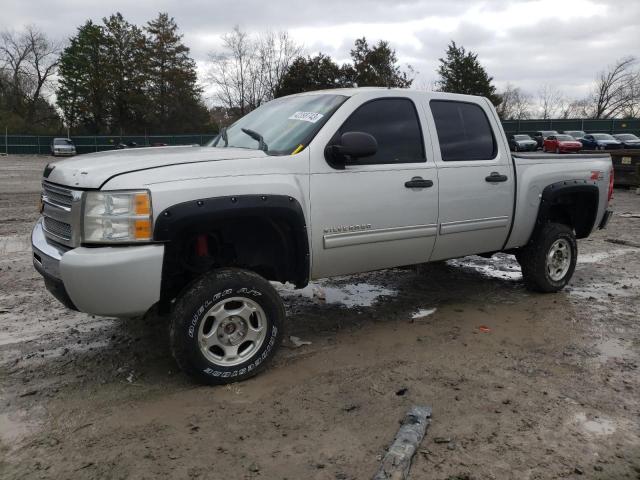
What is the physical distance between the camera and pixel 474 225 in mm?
4746

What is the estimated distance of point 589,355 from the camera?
412 cm

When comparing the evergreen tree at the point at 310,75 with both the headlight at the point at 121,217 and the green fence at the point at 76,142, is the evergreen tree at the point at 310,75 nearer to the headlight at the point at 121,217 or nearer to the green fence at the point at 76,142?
the green fence at the point at 76,142

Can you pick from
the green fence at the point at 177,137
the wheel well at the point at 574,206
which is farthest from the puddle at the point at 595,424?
the green fence at the point at 177,137

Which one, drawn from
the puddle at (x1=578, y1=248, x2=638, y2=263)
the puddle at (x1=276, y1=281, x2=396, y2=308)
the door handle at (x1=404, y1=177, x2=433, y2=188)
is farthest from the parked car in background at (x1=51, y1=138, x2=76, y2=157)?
the door handle at (x1=404, y1=177, x2=433, y2=188)

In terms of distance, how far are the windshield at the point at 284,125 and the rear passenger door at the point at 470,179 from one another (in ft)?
3.45

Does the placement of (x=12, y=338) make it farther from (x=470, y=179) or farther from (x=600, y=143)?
(x=600, y=143)

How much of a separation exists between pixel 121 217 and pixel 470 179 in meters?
2.96

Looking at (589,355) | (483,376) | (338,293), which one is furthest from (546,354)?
(338,293)

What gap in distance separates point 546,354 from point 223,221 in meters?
2.67

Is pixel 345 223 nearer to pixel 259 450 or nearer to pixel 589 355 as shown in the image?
pixel 259 450

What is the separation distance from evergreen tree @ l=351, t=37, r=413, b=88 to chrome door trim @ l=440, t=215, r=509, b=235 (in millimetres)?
42322

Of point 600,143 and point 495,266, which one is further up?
point 600,143

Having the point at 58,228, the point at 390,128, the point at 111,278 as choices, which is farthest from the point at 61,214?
the point at 390,128

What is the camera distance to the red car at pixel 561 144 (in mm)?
33562
